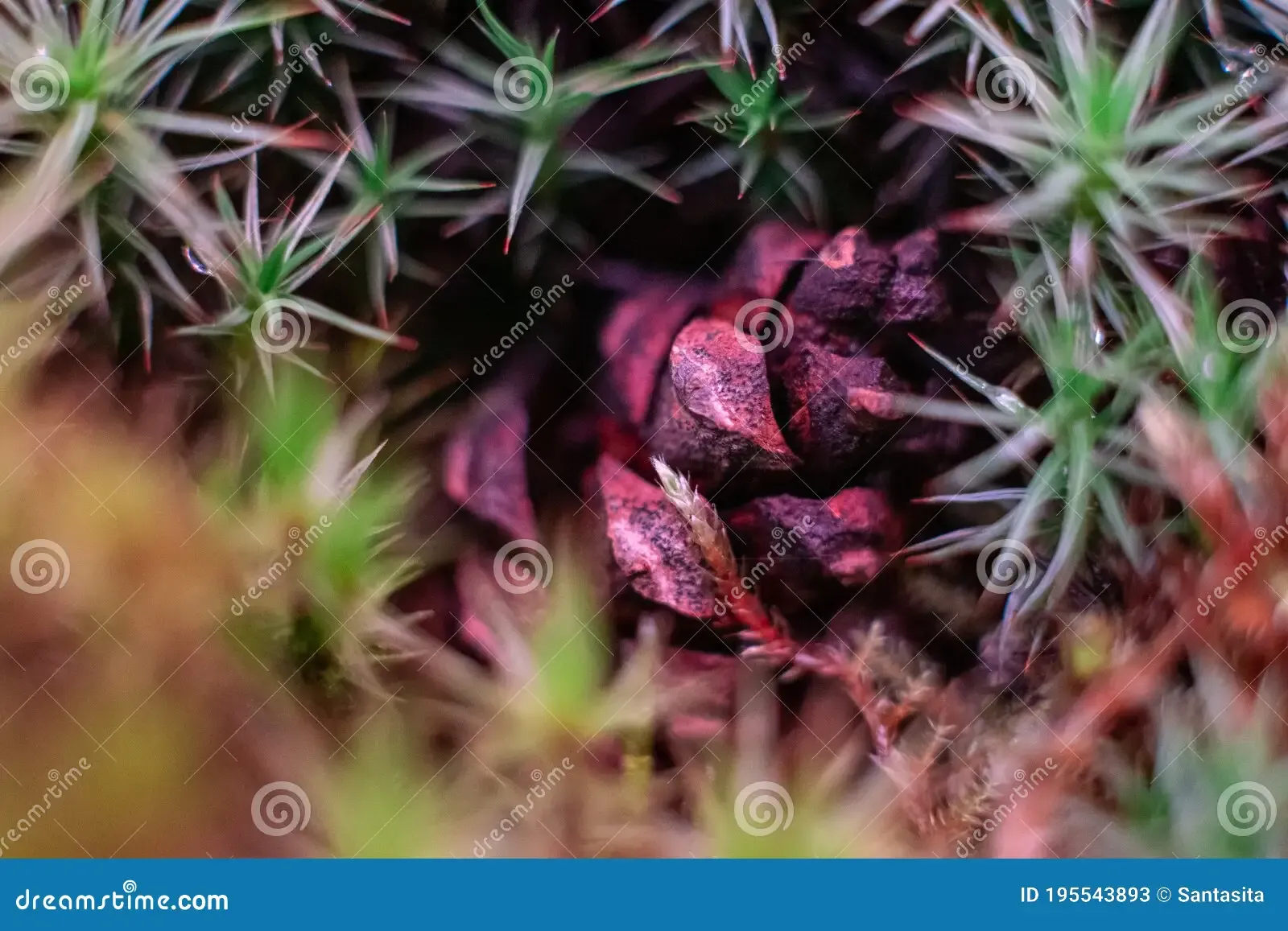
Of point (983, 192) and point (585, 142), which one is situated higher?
point (983, 192)

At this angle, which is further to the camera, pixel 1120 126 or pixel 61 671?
pixel 61 671

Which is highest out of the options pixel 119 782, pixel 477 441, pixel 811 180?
pixel 811 180

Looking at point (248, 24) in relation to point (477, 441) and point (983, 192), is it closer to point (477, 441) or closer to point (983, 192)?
point (477, 441)

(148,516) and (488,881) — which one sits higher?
(148,516)

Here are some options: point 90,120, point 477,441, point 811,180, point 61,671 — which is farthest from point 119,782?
point 811,180

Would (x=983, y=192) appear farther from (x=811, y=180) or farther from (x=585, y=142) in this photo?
(x=585, y=142)

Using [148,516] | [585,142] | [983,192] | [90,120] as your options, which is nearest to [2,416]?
[148,516]

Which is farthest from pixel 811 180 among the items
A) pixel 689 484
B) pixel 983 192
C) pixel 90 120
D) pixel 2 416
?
pixel 2 416

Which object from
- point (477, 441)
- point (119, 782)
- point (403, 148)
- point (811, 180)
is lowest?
point (119, 782)
